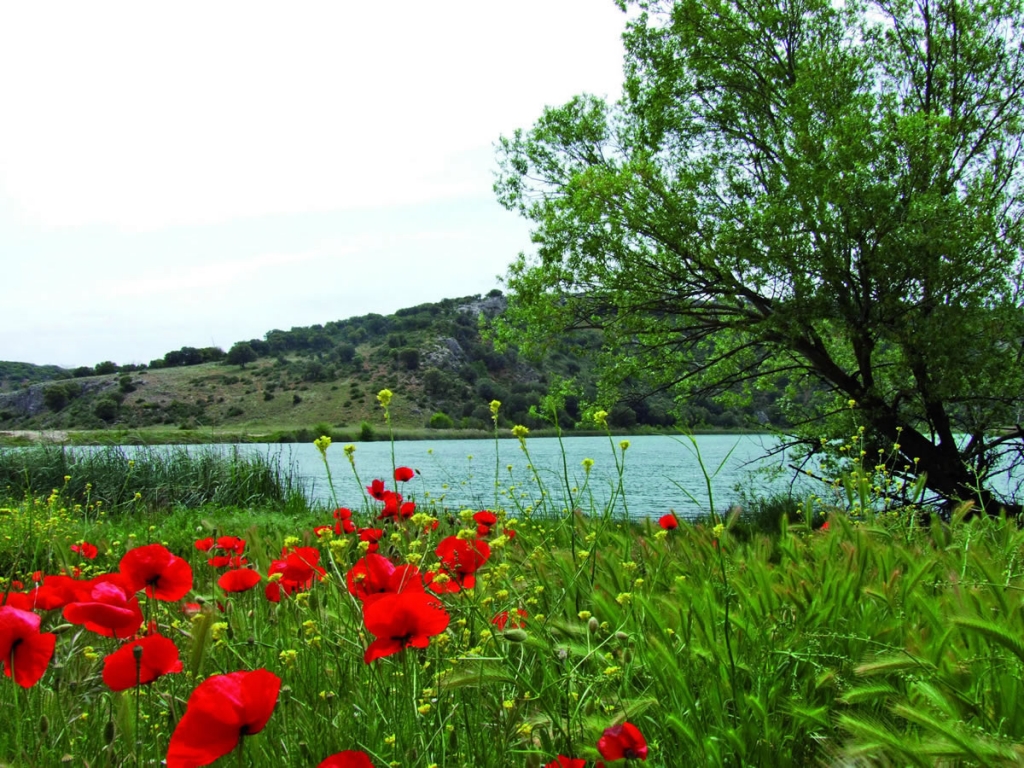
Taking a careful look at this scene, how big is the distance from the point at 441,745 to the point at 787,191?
29.0 ft

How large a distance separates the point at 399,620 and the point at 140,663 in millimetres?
492

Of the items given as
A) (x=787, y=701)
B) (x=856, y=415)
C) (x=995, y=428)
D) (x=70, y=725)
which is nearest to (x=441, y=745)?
(x=787, y=701)

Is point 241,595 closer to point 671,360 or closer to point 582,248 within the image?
point 582,248

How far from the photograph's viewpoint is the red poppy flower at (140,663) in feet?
4.07

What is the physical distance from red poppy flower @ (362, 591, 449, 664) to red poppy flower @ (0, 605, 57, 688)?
26.2 inches

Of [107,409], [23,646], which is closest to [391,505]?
[23,646]

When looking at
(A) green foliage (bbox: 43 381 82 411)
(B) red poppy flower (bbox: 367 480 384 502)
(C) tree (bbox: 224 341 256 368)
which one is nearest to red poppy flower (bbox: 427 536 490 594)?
(B) red poppy flower (bbox: 367 480 384 502)

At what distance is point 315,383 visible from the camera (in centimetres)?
6638

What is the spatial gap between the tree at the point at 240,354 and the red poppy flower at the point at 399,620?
80.7 metres

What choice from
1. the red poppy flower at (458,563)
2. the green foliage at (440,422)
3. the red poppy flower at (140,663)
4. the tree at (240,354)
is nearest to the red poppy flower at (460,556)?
the red poppy flower at (458,563)

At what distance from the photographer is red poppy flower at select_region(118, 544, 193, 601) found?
1.65 m

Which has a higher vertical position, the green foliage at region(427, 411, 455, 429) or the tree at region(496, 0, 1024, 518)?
the tree at region(496, 0, 1024, 518)

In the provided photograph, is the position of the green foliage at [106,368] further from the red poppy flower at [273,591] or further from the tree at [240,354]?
the red poppy flower at [273,591]

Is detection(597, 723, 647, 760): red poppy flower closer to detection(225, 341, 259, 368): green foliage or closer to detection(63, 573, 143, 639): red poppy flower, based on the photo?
detection(63, 573, 143, 639): red poppy flower
